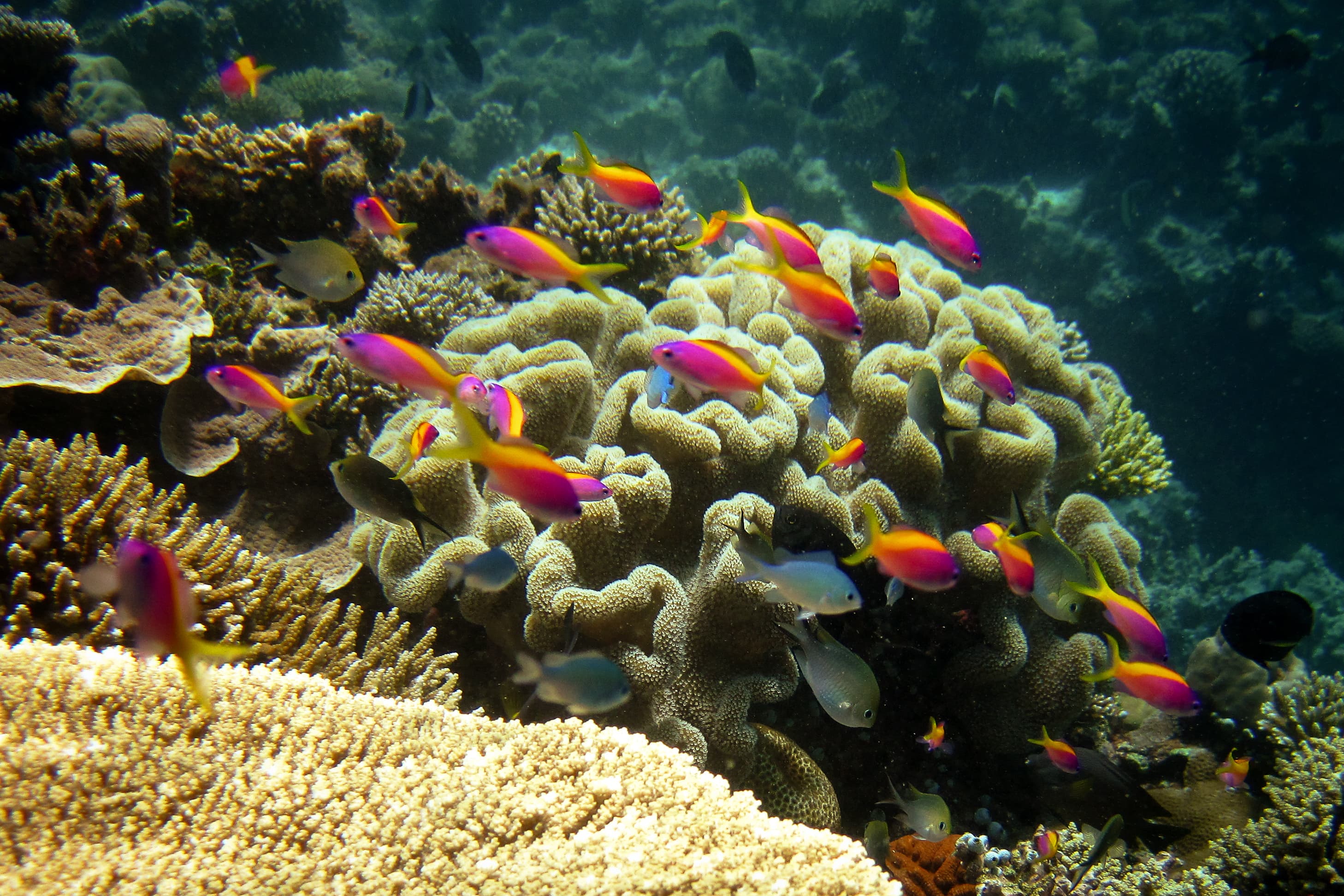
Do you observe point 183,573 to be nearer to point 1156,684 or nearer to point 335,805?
point 335,805

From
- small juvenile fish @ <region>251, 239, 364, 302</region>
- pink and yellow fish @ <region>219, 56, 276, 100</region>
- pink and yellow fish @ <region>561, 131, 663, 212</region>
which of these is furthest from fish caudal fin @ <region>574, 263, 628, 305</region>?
pink and yellow fish @ <region>219, 56, 276, 100</region>

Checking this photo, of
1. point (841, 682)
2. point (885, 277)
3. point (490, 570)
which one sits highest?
point (885, 277)

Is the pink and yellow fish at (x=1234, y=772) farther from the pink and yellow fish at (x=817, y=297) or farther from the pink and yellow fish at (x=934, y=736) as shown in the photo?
the pink and yellow fish at (x=817, y=297)

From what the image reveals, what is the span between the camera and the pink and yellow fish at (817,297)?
3.19 meters

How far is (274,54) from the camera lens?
→ 56.1ft

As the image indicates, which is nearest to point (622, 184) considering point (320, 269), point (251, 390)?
point (320, 269)

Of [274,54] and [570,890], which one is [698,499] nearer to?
[570,890]

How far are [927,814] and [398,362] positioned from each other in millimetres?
3242

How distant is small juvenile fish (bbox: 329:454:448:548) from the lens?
8.28 feet

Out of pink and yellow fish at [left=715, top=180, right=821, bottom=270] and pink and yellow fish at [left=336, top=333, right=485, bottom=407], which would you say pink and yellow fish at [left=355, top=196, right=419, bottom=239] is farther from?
pink and yellow fish at [left=715, top=180, right=821, bottom=270]

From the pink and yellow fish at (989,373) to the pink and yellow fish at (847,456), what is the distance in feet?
2.52

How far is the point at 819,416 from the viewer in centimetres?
353

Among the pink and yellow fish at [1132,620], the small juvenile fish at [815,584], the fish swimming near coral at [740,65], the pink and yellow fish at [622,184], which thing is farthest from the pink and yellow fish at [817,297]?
the fish swimming near coral at [740,65]

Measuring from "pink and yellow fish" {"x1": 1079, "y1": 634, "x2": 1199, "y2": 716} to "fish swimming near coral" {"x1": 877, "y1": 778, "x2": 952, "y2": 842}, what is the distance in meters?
1.07
